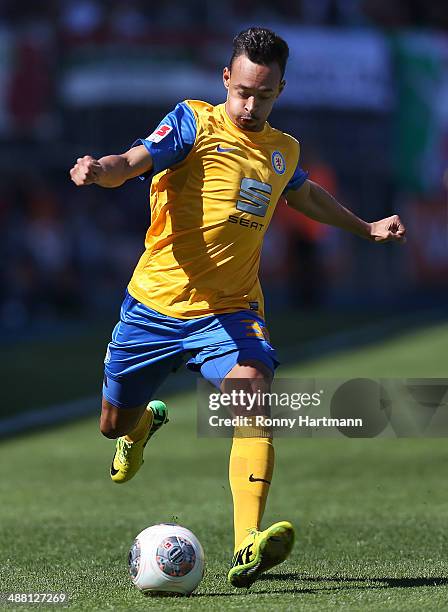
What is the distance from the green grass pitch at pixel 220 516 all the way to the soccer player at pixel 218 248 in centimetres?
57

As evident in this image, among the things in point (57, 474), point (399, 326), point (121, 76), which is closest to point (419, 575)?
point (57, 474)

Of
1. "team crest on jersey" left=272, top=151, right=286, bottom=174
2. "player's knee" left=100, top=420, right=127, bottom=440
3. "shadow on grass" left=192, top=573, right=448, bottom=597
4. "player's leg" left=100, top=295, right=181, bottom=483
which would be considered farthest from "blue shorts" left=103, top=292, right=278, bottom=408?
"shadow on grass" left=192, top=573, right=448, bottom=597

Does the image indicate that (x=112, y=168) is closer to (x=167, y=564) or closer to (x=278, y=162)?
(x=278, y=162)

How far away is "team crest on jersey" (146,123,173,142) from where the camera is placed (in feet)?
19.2

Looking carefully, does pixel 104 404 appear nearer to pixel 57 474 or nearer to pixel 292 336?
pixel 57 474

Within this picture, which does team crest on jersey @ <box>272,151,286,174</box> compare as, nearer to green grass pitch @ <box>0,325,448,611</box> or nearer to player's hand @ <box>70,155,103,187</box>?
player's hand @ <box>70,155,103,187</box>

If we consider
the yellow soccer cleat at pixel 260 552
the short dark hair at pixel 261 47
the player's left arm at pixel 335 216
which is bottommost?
the yellow soccer cleat at pixel 260 552

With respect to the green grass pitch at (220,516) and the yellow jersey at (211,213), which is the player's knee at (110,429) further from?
the yellow jersey at (211,213)

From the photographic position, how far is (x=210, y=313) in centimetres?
612

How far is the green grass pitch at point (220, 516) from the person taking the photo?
5648 mm

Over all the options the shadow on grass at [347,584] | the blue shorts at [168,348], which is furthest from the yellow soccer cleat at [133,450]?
the shadow on grass at [347,584]

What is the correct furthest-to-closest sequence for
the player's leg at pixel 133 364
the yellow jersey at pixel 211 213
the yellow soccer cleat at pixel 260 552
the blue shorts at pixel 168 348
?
the player's leg at pixel 133 364
the yellow jersey at pixel 211 213
the blue shorts at pixel 168 348
the yellow soccer cleat at pixel 260 552

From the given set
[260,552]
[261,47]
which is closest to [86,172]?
[261,47]

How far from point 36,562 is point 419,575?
1847mm
